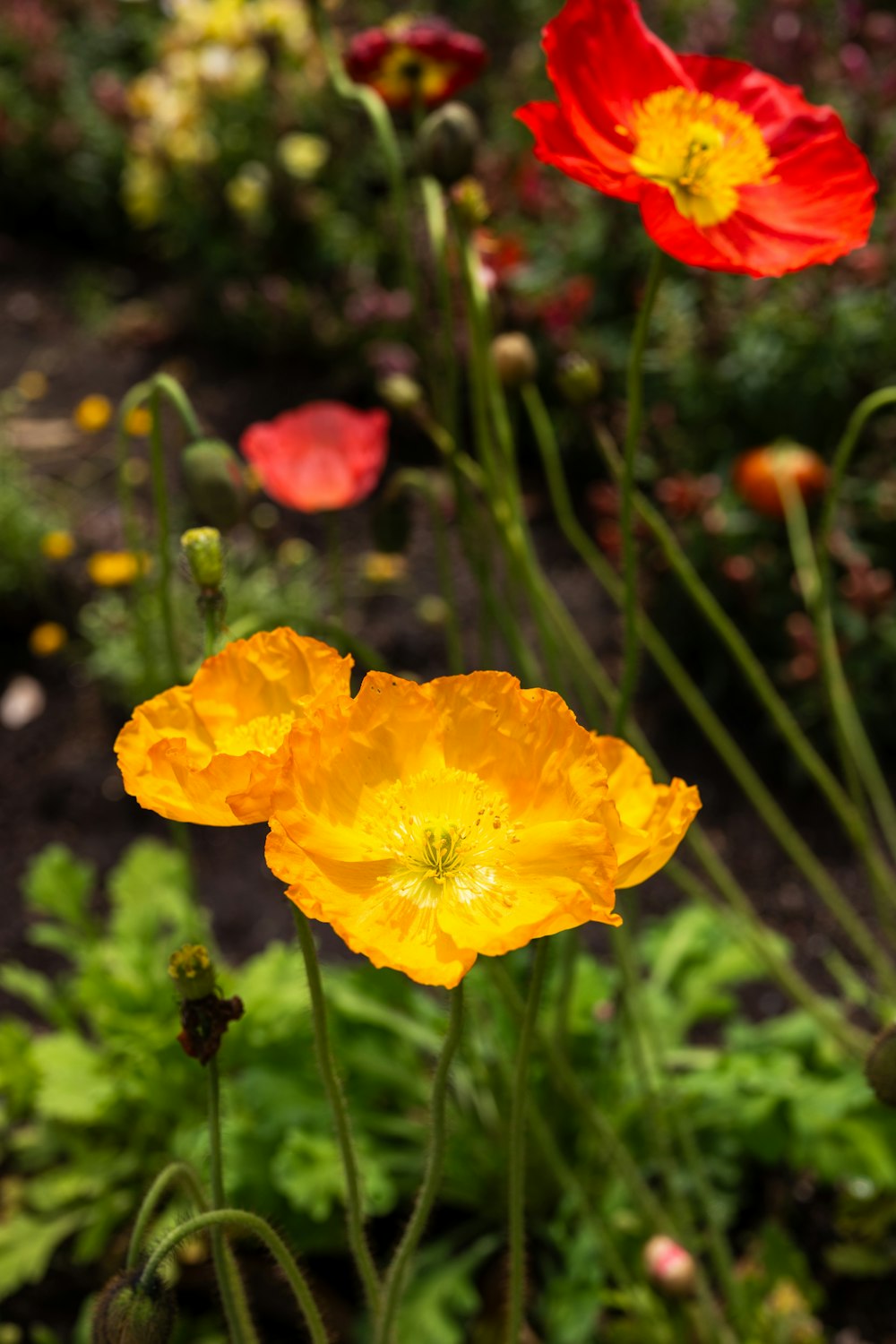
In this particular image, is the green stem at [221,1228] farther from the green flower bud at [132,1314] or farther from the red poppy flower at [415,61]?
the red poppy flower at [415,61]

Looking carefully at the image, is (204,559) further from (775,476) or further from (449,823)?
(775,476)

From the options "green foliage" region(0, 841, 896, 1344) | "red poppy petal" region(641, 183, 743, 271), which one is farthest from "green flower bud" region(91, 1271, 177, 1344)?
"red poppy petal" region(641, 183, 743, 271)

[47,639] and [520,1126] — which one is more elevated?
[520,1126]

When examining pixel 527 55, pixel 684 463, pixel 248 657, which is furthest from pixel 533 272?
pixel 248 657

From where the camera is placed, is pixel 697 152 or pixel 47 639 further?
pixel 47 639

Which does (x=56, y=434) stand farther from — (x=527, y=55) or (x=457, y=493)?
(x=457, y=493)

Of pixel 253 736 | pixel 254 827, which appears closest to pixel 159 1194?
pixel 253 736

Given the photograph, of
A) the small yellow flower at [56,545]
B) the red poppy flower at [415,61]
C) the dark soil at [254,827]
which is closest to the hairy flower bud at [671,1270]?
the dark soil at [254,827]
